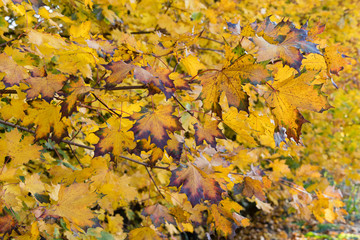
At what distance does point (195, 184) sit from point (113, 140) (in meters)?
0.37

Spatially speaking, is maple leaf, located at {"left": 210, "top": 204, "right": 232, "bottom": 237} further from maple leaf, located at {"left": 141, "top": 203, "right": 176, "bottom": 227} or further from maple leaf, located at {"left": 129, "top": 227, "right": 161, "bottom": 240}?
maple leaf, located at {"left": 129, "top": 227, "right": 161, "bottom": 240}

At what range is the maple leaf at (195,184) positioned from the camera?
1.02 metres

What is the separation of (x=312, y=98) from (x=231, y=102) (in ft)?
0.88

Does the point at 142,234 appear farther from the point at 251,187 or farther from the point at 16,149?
the point at 16,149

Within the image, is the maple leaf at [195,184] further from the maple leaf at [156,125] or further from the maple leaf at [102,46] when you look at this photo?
the maple leaf at [102,46]

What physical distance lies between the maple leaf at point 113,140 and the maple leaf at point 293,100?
1.85ft

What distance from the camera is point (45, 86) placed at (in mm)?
A: 996

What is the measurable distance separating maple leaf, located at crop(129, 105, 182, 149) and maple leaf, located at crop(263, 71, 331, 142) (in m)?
0.33

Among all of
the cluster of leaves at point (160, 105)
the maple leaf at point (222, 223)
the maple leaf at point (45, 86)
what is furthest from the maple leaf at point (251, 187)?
the maple leaf at point (45, 86)

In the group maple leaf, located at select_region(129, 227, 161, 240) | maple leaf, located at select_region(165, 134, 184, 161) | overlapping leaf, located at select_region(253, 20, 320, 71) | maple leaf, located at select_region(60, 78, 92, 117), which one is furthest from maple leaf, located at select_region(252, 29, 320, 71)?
maple leaf, located at select_region(129, 227, 161, 240)

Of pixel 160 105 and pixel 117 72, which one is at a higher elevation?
pixel 117 72

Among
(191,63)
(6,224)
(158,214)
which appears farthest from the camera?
(158,214)

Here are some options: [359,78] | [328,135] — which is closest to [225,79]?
[328,135]

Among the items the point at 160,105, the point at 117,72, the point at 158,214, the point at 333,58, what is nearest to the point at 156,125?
the point at 160,105
